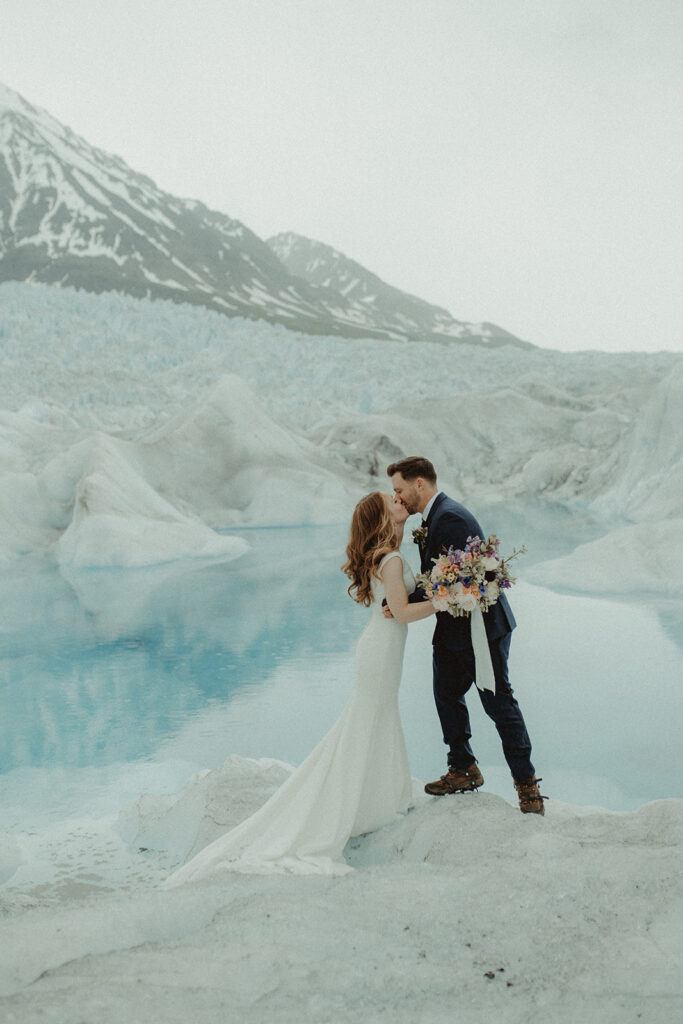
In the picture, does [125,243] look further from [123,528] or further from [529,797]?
[529,797]

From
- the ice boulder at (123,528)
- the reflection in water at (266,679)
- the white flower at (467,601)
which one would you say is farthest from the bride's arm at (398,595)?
the ice boulder at (123,528)

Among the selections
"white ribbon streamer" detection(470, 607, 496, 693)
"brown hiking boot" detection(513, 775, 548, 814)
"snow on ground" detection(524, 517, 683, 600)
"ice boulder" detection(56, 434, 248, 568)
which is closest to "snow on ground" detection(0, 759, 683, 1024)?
"brown hiking boot" detection(513, 775, 548, 814)

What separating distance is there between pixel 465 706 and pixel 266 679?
14.0 feet

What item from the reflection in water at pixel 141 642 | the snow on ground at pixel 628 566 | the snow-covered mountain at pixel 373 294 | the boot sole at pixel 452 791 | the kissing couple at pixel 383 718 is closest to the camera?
the kissing couple at pixel 383 718

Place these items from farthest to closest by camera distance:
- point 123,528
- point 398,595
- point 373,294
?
point 373,294 → point 123,528 → point 398,595

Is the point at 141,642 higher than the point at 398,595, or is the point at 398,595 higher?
the point at 398,595

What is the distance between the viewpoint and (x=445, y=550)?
10.2 feet

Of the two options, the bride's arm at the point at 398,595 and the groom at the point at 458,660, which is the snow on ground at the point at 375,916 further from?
the bride's arm at the point at 398,595

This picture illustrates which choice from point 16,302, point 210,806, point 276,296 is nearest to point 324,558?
point 210,806

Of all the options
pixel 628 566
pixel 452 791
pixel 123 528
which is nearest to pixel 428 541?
pixel 452 791

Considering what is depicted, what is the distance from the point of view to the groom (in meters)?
3.11

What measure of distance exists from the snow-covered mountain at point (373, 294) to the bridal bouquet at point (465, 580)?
81.2 meters

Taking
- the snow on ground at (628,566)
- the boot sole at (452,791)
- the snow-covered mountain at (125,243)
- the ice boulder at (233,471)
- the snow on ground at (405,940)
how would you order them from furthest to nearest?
the snow-covered mountain at (125,243) < the ice boulder at (233,471) < the snow on ground at (628,566) < the boot sole at (452,791) < the snow on ground at (405,940)

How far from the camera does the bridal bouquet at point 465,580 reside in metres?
2.88
